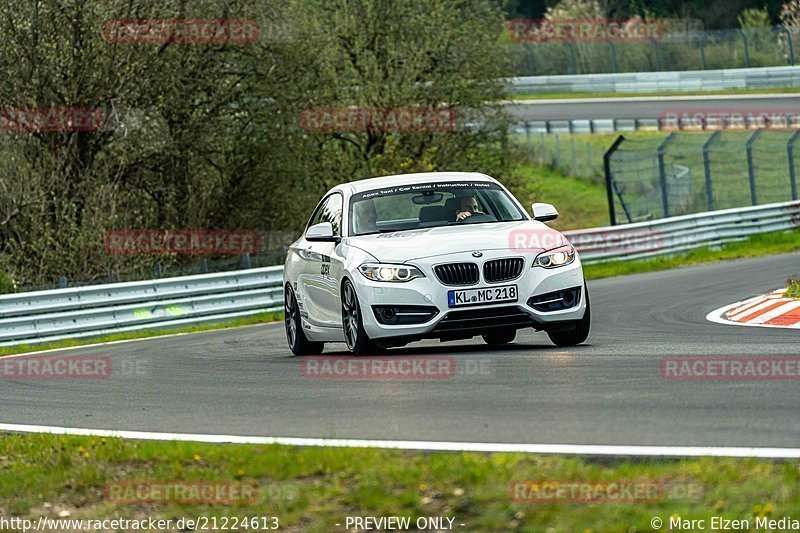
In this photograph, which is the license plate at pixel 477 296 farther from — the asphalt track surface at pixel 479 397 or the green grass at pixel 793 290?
the green grass at pixel 793 290

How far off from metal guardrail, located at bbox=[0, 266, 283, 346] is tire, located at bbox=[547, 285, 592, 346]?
10872mm

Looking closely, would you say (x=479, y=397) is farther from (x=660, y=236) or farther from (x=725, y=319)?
(x=660, y=236)

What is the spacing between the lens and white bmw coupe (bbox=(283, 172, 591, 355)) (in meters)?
11.4

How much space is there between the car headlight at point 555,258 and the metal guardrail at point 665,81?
46.6 metres

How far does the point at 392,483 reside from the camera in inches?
248

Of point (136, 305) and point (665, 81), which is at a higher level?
point (136, 305)

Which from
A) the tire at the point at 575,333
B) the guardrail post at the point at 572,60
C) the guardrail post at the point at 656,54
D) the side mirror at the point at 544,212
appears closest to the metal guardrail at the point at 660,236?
the side mirror at the point at 544,212

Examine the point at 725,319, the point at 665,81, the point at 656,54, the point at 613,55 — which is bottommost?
the point at 665,81

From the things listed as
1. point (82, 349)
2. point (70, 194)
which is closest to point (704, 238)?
point (70, 194)

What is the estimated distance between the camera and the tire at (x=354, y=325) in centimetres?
1168

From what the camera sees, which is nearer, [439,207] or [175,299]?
[439,207]

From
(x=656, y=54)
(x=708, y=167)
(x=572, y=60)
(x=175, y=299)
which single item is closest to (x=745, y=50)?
(x=656, y=54)

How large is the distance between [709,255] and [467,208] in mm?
16499

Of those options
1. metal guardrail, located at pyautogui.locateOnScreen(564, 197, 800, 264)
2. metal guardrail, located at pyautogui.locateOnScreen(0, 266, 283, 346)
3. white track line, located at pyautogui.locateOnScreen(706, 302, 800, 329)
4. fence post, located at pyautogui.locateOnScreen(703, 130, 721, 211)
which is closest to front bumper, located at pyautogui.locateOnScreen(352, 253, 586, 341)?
white track line, located at pyautogui.locateOnScreen(706, 302, 800, 329)
